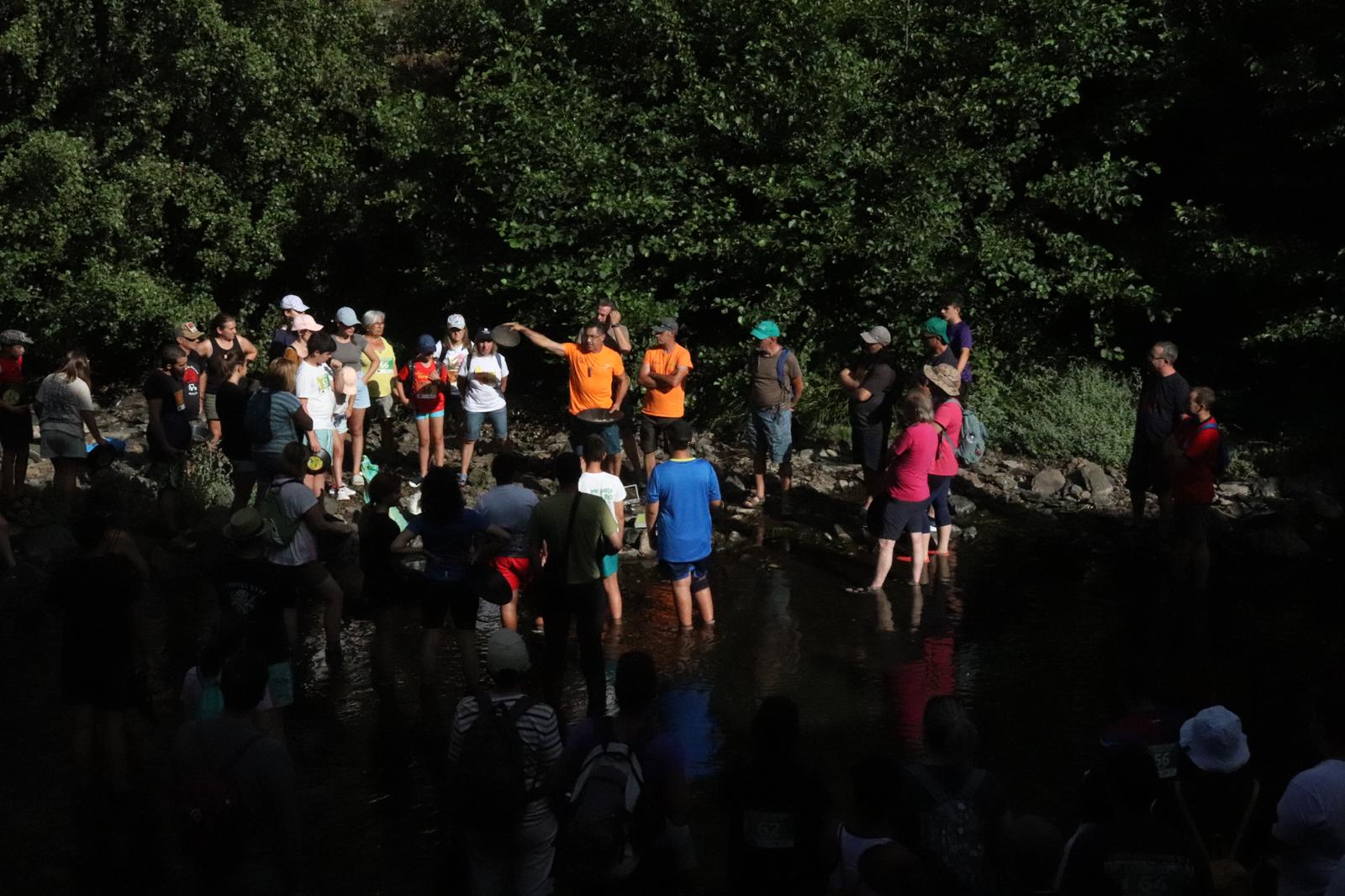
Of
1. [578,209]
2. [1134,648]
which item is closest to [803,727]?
[1134,648]

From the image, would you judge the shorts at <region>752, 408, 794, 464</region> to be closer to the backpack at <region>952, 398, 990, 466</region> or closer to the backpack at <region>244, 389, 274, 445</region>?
the backpack at <region>952, 398, 990, 466</region>

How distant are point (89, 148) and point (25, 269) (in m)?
1.59

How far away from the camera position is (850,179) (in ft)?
52.7

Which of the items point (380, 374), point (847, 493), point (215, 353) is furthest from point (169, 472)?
point (847, 493)

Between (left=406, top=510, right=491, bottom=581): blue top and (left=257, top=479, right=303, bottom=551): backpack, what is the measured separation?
33.3 inches

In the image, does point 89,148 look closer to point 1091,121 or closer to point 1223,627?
point 1091,121

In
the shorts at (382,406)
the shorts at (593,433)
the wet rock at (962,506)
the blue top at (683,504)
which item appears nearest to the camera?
the blue top at (683,504)

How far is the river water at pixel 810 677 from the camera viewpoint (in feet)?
22.7

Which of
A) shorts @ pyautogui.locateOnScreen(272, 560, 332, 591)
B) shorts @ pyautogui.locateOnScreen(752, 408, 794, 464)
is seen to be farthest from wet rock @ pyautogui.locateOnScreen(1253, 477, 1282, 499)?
shorts @ pyautogui.locateOnScreen(272, 560, 332, 591)

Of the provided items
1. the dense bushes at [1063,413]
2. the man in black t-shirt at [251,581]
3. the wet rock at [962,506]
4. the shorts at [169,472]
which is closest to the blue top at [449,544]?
the man in black t-shirt at [251,581]

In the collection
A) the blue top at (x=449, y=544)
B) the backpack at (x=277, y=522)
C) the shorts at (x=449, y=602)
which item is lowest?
the shorts at (x=449, y=602)

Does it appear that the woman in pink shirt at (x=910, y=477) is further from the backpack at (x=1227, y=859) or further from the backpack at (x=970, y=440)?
the backpack at (x=1227, y=859)

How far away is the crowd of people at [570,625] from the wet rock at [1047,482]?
1186 millimetres

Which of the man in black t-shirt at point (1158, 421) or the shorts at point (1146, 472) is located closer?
the man in black t-shirt at point (1158, 421)
